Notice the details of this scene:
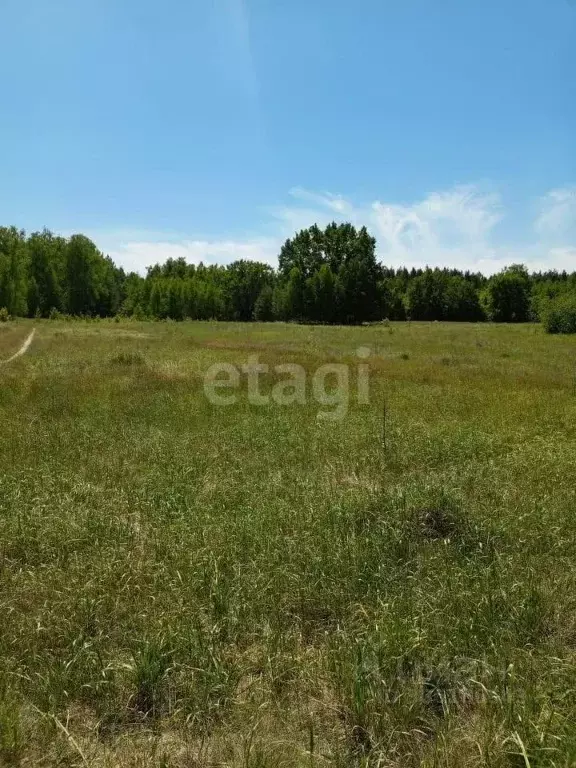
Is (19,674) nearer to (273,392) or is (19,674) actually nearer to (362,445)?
(362,445)

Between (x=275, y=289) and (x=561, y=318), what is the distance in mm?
43848

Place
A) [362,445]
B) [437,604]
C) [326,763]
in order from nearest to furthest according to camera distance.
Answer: [326,763]
[437,604]
[362,445]

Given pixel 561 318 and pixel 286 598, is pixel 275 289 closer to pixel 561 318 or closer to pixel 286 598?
pixel 561 318

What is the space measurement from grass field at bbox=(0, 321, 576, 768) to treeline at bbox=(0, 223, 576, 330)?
6066cm

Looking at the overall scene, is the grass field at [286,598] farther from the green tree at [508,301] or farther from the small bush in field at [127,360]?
the green tree at [508,301]

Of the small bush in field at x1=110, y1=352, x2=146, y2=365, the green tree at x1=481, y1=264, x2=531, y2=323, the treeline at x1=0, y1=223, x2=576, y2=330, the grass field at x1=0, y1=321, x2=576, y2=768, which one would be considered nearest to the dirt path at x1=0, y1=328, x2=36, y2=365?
the small bush in field at x1=110, y1=352, x2=146, y2=365

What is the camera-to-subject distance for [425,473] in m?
7.79

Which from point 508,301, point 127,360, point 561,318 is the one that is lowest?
point 127,360

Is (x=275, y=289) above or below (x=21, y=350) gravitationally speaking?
A: above

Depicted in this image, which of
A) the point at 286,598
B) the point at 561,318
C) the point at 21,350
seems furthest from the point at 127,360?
the point at 561,318

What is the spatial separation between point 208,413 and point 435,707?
898 cm

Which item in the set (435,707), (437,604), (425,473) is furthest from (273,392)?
(435,707)

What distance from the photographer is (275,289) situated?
79.2 metres

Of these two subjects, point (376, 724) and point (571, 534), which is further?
point (571, 534)
